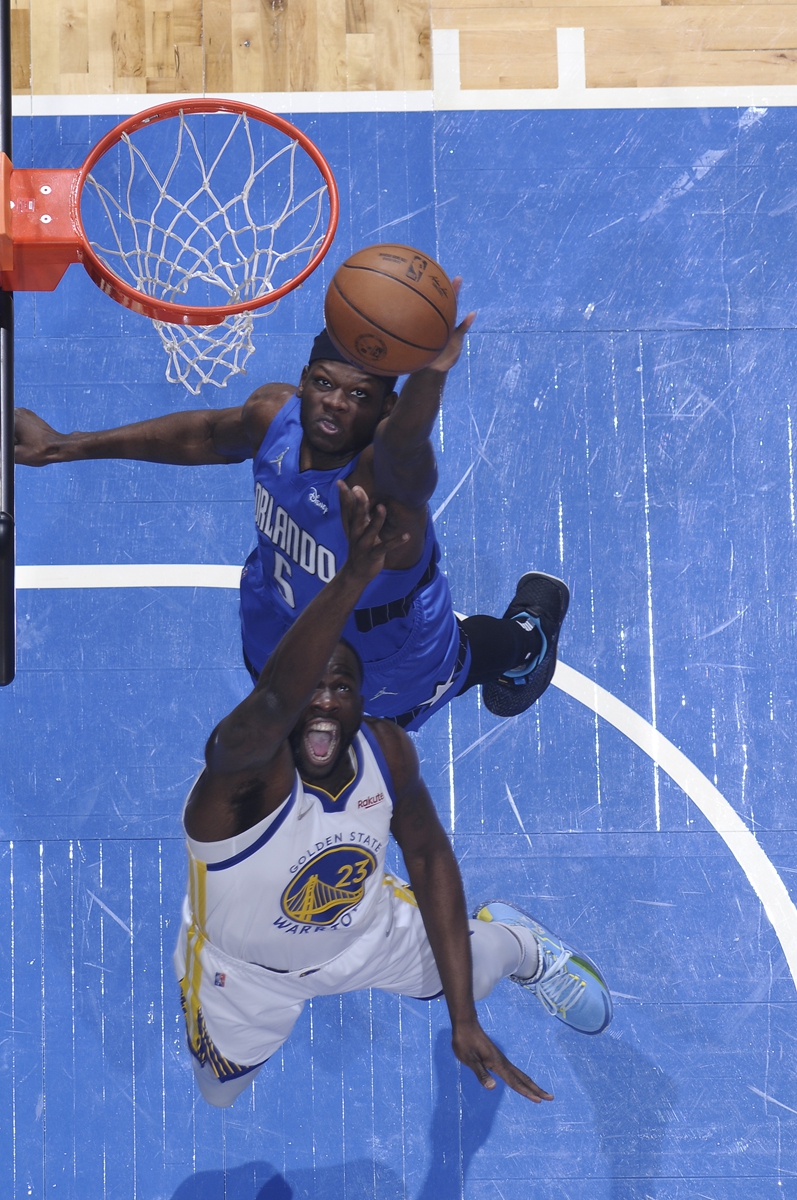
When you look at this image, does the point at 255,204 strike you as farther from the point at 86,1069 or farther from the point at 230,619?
the point at 86,1069

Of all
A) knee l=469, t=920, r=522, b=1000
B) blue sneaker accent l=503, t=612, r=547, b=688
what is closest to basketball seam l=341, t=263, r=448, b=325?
blue sneaker accent l=503, t=612, r=547, b=688

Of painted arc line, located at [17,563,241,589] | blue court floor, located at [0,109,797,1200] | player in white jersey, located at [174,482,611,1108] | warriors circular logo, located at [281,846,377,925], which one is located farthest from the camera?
painted arc line, located at [17,563,241,589]

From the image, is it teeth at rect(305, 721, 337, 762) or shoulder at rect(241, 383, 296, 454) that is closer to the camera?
teeth at rect(305, 721, 337, 762)

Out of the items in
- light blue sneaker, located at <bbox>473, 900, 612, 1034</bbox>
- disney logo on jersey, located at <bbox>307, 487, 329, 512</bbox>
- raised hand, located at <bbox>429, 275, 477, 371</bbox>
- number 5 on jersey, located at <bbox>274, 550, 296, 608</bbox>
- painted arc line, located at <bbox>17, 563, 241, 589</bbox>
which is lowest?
light blue sneaker, located at <bbox>473, 900, 612, 1034</bbox>

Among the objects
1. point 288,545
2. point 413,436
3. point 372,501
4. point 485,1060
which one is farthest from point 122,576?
point 485,1060

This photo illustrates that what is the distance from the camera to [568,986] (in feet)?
14.8

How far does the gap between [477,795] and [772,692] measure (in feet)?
5.02

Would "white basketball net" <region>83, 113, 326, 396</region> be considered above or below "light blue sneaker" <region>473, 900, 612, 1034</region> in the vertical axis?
above

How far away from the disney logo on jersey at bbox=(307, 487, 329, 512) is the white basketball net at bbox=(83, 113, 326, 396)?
4.22 feet

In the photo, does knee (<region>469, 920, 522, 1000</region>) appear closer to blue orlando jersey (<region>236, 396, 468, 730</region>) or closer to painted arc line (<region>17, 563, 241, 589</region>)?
blue orlando jersey (<region>236, 396, 468, 730</region>)

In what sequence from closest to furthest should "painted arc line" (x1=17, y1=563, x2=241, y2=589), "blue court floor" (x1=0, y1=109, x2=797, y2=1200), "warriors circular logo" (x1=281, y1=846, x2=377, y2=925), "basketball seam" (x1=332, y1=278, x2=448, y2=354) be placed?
"basketball seam" (x1=332, y1=278, x2=448, y2=354) < "warriors circular logo" (x1=281, y1=846, x2=377, y2=925) < "blue court floor" (x1=0, y1=109, x2=797, y2=1200) < "painted arc line" (x1=17, y1=563, x2=241, y2=589)

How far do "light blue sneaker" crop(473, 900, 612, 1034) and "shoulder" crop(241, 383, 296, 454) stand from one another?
233 cm

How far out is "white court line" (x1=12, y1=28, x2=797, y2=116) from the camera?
5.36 m

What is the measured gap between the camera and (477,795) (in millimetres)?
4992
